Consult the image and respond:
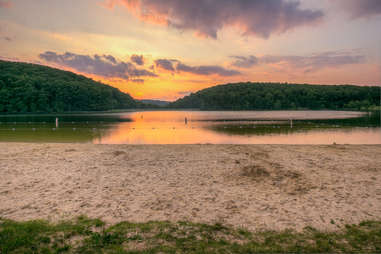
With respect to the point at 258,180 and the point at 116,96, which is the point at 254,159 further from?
the point at 116,96

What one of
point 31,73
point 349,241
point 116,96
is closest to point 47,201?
point 349,241

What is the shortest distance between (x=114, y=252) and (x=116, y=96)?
201 metres

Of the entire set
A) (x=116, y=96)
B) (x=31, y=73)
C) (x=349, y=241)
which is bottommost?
(x=349, y=241)

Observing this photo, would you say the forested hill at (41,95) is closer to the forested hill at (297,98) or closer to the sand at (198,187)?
the forested hill at (297,98)

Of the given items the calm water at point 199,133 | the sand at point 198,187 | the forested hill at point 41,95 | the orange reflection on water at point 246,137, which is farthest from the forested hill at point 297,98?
the sand at point 198,187

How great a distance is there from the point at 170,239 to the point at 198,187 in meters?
4.29

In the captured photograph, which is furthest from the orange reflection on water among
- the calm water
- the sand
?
the sand

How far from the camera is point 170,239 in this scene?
586 centimetres

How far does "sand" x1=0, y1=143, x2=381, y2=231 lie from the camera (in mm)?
7438

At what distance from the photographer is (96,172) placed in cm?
1198

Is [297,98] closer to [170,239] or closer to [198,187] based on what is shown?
[198,187]

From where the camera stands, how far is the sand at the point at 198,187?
24.4 ft

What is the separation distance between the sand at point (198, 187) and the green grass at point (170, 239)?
1.72 feet

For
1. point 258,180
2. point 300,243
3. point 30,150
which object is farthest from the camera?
point 30,150
